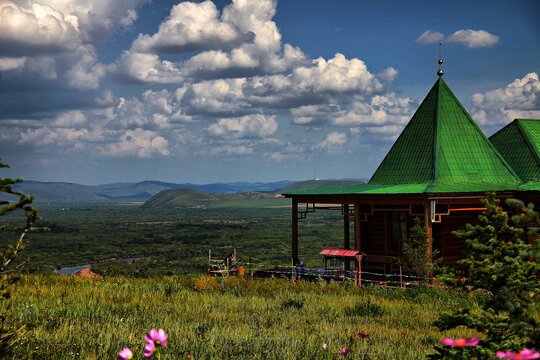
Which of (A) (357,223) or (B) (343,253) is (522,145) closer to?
(A) (357,223)

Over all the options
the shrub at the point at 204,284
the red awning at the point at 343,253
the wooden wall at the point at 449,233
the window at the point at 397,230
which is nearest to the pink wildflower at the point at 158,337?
the shrub at the point at 204,284

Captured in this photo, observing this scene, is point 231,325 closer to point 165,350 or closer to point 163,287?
point 165,350

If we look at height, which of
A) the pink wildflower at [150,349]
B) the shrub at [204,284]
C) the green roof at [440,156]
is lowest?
the shrub at [204,284]

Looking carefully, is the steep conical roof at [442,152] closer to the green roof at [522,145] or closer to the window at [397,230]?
the green roof at [522,145]

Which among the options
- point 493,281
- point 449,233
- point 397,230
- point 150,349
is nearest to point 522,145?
point 449,233

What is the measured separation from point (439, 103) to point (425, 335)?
16992mm

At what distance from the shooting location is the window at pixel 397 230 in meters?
21.4

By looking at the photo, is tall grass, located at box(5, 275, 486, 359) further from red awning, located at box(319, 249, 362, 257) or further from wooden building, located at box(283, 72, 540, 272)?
wooden building, located at box(283, 72, 540, 272)

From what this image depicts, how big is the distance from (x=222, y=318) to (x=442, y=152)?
1575 cm

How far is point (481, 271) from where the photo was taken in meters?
5.37

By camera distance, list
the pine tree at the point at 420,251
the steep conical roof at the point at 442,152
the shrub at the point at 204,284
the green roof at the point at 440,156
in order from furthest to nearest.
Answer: the steep conical roof at the point at 442,152, the green roof at the point at 440,156, the pine tree at the point at 420,251, the shrub at the point at 204,284

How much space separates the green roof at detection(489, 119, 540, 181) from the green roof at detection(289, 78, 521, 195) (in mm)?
929

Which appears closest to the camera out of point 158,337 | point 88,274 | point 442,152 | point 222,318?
point 158,337

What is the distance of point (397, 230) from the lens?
21719 mm
